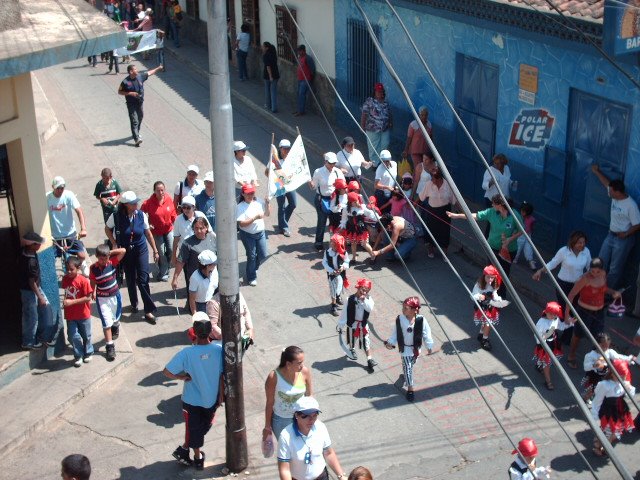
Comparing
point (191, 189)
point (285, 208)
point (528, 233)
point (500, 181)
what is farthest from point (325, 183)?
point (528, 233)

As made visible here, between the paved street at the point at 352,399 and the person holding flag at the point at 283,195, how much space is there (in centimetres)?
23

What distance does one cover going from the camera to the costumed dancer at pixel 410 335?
975cm

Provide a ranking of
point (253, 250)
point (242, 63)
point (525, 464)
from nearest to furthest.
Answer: point (525, 464)
point (253, 250)
point (242, 63)

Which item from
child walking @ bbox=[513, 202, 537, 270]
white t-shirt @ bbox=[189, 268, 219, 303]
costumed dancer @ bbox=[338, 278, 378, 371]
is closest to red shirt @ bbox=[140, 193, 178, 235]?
white t-shirt @ bbox=[189, 268, 219, 303]

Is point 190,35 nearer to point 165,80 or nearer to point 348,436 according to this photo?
point 165,80

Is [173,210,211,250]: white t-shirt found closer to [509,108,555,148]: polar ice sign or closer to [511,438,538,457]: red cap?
[509,108,555,148]: polar ice sign

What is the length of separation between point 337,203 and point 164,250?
2.56 metres

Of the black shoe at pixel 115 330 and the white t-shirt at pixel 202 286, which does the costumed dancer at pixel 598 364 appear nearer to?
the white t-shirt at pixel 202 286

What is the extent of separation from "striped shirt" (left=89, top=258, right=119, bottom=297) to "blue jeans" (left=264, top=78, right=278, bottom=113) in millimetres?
11425

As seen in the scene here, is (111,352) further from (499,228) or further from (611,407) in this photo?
(611,407)

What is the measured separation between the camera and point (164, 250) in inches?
506

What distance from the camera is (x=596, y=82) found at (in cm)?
1223

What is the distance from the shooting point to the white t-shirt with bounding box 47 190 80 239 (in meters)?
12.3

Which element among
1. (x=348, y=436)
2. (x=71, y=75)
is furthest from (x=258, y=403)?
(x=71, y=75)
